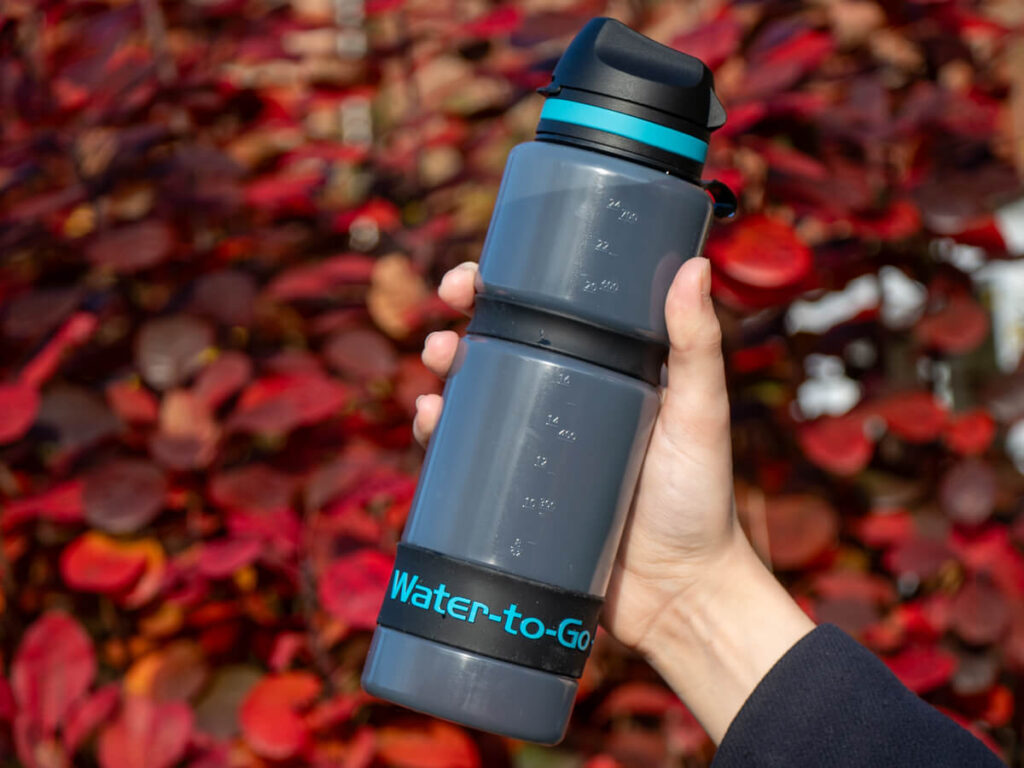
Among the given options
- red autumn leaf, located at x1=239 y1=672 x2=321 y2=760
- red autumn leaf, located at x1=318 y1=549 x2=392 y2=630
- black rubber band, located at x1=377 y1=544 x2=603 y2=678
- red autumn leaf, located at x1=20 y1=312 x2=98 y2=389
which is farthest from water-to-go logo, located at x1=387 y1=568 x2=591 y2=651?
red autumn leaf, located at x1=20 y1=312 x2=98 y2=389

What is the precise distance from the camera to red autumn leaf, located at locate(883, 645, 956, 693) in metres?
1.44

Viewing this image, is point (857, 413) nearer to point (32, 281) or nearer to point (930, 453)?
point (930, 453)

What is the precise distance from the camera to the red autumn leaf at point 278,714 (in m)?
1.33

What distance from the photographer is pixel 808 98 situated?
1.46 meters

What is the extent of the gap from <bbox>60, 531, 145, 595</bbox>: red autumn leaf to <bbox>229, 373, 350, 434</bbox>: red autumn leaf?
0.22 metres

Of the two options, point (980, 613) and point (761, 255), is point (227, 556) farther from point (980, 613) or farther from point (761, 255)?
point (980, 613)

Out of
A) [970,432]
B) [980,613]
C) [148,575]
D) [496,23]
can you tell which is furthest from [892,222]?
[148,575]

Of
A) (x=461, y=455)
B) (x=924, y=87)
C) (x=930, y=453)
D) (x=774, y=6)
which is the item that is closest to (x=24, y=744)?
(x=461, y=455)

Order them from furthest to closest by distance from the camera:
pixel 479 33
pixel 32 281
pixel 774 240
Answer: pixel 479 33 → pixel 32 281 → pixel 774 240

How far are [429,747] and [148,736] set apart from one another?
36 centimetres

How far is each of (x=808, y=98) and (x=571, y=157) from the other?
2.12 ft

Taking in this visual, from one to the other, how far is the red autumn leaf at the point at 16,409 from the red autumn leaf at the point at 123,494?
11cm

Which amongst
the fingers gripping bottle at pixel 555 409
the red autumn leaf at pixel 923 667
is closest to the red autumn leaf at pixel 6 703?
the fingers gripping bottle at pixel 555 409

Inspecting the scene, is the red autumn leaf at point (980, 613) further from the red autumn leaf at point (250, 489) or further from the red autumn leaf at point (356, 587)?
the red autumn leaf at point (250, 489)
